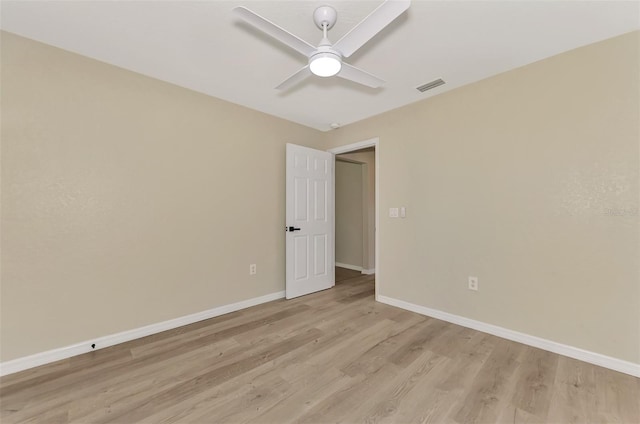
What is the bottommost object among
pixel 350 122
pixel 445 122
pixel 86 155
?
pixel 86 155

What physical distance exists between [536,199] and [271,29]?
97.5 inches

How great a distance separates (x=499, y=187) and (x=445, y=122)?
0.89 meters

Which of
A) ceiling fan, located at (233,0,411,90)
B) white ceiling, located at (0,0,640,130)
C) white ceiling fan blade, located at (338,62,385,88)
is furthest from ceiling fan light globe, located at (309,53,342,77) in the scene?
white ceiling, located at (0,0,640,130)

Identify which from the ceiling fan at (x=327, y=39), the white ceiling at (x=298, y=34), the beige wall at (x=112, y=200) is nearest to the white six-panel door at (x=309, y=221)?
the beige wall at (x=112, y=200)

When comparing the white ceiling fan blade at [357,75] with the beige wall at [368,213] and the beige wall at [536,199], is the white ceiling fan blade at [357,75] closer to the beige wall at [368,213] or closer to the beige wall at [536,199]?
the beige wall at [536,199]

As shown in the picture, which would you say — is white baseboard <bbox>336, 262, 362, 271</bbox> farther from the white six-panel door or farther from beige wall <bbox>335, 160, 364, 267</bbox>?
the white six-panel door

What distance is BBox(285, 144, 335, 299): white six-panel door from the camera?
361 cm

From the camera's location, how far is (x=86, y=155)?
2262mm

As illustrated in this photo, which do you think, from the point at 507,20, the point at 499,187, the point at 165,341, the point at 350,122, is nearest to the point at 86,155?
the point at 165,341

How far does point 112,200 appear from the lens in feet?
7.82

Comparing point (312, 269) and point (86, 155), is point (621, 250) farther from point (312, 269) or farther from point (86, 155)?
point (86, 155)

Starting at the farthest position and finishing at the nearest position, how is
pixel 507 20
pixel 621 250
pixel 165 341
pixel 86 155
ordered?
pixel 165 341 → pixel 86 155 → pixel 621 250 → pixel 507 20

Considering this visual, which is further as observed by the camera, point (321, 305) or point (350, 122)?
point (350, 122)

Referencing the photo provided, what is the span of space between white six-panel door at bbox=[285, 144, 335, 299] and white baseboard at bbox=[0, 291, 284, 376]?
0.74 m
